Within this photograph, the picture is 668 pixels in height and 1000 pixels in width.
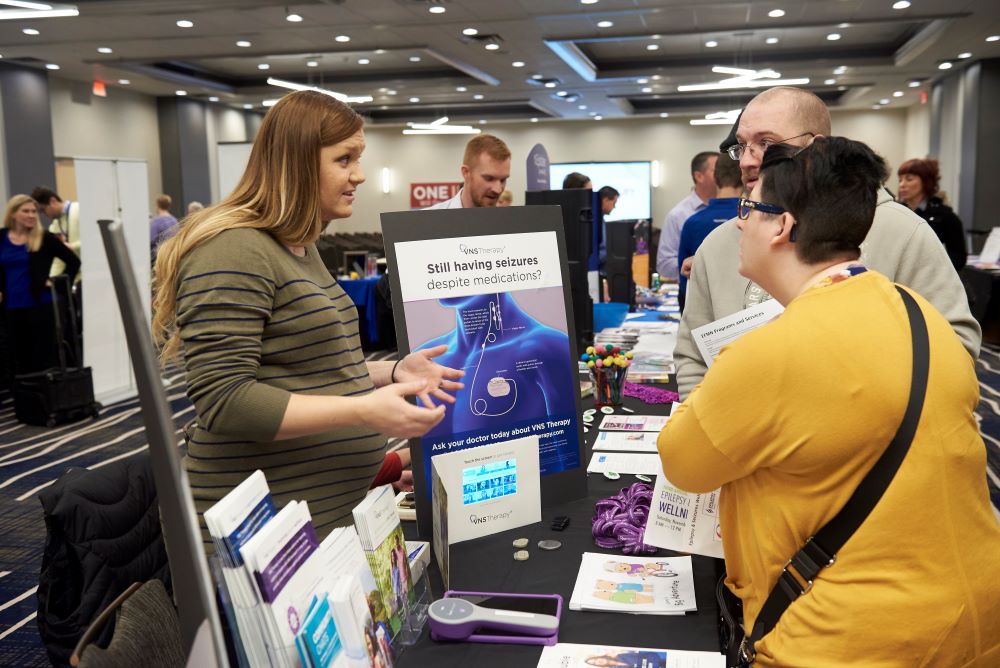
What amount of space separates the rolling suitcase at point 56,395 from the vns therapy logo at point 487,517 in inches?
206

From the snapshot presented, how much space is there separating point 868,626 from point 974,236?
1239cm

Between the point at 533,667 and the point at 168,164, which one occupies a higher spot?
the point at 168,164

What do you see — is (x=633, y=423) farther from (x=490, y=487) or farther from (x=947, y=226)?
(x=947, y=226)

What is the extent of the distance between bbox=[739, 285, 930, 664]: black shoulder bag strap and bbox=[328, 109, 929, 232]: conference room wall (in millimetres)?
17122

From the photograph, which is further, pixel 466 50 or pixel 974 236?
pixel 974 236

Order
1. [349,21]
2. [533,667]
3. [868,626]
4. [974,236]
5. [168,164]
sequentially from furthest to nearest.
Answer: [168,164]
[974,236]
[349,21]
[533,667]
[868,626]

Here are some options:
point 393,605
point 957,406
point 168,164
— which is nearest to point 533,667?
point 393,605

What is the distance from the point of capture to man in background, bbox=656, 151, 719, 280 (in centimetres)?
551

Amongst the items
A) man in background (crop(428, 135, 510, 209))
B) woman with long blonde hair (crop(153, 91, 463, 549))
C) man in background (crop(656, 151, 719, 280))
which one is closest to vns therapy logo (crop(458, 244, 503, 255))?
woman with long blonde hair (crop(153, 91, 463, 549))

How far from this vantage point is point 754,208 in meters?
1.21

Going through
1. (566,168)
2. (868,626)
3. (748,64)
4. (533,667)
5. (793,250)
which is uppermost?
(748,64)

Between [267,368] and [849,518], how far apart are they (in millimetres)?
916

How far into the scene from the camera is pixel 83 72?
11.6 metres

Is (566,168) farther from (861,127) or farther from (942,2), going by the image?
(942,2)
